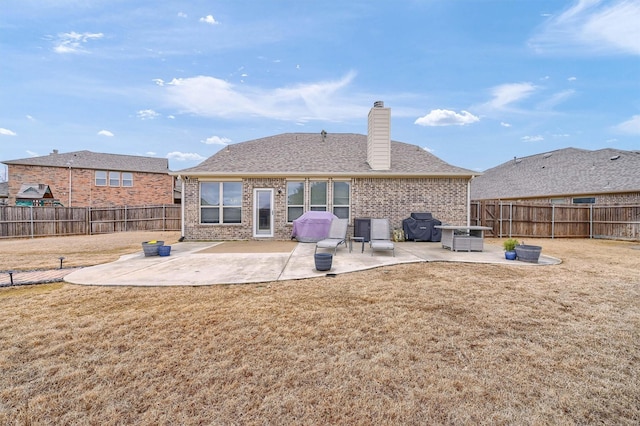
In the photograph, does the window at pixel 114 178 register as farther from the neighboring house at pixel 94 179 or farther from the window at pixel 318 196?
the window at pixel 318 196

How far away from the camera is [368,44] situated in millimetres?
13328

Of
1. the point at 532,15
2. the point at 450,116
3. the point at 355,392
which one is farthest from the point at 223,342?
the point at 450,116

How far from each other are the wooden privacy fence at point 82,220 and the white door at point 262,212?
10.0 metres

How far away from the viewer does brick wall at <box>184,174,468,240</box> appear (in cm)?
1167

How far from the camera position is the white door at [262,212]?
11.8 meters

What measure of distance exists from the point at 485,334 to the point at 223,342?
2.88 metres

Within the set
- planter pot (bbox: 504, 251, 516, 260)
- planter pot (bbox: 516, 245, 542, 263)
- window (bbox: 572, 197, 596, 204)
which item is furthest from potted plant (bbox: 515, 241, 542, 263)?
window (bbox: 572, 197, 596, 204)

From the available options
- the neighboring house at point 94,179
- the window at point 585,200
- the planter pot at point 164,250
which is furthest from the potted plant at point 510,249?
the neighboring house at point 94,179

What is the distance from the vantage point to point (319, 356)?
267 centimetres

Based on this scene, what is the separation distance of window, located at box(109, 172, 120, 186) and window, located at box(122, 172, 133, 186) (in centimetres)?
36

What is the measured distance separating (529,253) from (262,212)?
30.1 ft

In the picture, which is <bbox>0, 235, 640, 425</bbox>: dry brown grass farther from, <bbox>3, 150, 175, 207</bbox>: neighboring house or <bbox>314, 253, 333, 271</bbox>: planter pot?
<bbox>3, 150, 175, 207</bbox>: neighboring house

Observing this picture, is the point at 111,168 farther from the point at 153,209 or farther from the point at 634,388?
the point at 634,388

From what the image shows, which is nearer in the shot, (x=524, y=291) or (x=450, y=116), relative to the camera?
(x=524, y=291)
